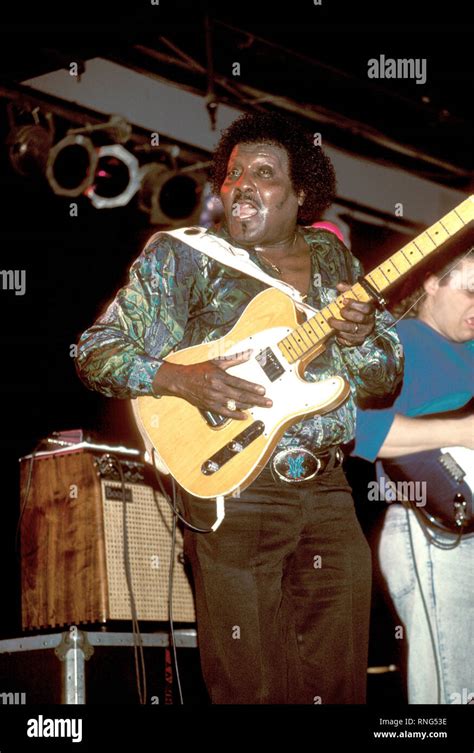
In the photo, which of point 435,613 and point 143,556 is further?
point 143,556

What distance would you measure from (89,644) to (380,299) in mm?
1805

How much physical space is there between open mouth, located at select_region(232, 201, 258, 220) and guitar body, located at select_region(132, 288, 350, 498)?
0.32 meters

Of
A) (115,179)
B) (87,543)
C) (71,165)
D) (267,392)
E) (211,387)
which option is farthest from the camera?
(115,179)

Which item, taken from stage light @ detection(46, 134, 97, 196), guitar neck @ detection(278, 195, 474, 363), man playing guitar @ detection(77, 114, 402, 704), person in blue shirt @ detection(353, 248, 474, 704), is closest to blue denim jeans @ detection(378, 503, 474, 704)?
person in blue shirt @ detection(353, 248, 474, 704)

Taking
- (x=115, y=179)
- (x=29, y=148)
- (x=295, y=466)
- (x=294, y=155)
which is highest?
(x=115, y=179)

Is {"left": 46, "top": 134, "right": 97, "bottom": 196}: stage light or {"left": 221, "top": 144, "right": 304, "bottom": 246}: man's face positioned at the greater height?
{"left": 46, "top": 134, "right": 97, "bottom": 196}: stage light

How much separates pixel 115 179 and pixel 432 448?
118 inches

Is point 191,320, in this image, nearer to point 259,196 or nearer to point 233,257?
point 233,257

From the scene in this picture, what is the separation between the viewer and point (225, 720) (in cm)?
285

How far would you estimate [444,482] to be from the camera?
12.8ft

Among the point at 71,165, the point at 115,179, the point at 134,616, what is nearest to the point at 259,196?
the point at 134,616

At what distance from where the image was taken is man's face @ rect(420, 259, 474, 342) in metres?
4.21

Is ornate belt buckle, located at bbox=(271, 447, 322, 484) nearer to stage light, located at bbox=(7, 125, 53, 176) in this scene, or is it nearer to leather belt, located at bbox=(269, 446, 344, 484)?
leather belt, located at bbox=(269, 446, 344, 484)

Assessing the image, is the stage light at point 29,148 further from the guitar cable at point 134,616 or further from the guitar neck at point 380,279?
the guitar neck at point 380,279
